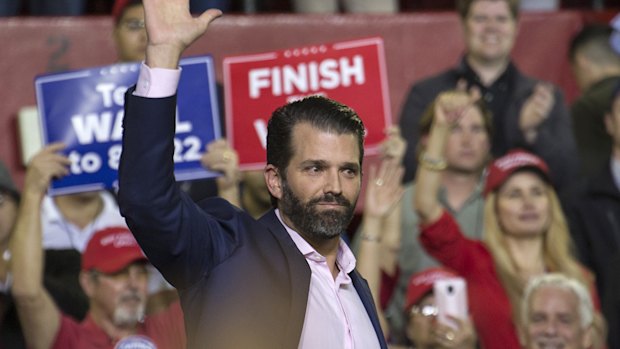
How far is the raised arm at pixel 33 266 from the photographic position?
5039 mm

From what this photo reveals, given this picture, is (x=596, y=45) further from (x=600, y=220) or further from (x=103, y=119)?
(x=103, y=119)

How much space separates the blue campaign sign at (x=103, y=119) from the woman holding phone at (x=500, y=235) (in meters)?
0.86

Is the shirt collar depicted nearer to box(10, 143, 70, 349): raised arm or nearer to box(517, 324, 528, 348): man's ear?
box(517, 324, 528, 348): man's ear

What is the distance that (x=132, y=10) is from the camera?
6.12m

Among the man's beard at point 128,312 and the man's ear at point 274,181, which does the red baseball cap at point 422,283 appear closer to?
the man's beard at point 128,312

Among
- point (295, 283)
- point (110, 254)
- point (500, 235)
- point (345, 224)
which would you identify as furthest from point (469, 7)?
point (295, 283)

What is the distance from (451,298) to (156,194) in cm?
243

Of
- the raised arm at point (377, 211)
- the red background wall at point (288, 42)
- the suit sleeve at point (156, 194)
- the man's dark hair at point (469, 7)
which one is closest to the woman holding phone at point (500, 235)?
the raised arm at point (377, 211)

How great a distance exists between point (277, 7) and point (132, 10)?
173 cm

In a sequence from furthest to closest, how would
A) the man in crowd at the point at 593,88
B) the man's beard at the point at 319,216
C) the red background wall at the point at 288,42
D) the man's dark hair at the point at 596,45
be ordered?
the man's dark hair at the point at 596,45, the man in crowd at the point at 593,88, the red background wall at the point at 288,42, the man's beard at the point at 319,216

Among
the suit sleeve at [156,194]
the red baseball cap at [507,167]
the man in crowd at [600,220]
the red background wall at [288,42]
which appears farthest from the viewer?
the red background wall at [288,42]

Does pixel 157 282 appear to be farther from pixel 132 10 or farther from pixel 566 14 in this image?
pixel 566 14

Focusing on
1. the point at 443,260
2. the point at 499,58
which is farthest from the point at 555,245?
the point at 499,58

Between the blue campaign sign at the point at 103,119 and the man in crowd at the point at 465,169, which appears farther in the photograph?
→ the man in crowd at the point at 465,169
